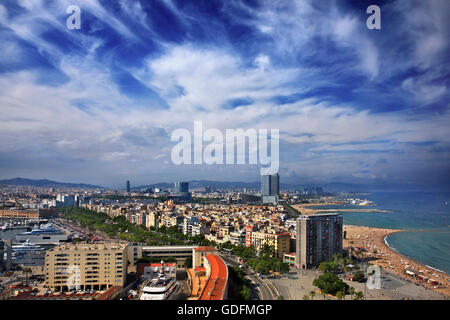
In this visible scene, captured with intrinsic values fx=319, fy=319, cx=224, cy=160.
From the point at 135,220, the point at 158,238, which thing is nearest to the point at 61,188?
the point at 135,220

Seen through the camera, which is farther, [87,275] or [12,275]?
[12,275]

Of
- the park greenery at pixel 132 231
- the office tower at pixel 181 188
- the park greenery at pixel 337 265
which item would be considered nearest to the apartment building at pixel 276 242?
the park greenery at pixel 337 265

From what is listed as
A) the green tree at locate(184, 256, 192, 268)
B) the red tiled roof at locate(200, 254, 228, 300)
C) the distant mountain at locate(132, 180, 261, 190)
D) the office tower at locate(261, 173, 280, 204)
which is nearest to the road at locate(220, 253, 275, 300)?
the red tiled roof at locate(200, 254, 228, 300)

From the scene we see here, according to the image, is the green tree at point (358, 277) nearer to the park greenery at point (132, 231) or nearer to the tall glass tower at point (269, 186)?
the park greenery at point (132, 231)

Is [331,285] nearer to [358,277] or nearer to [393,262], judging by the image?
[358,277]

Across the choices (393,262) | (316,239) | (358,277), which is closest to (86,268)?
(316,239)
